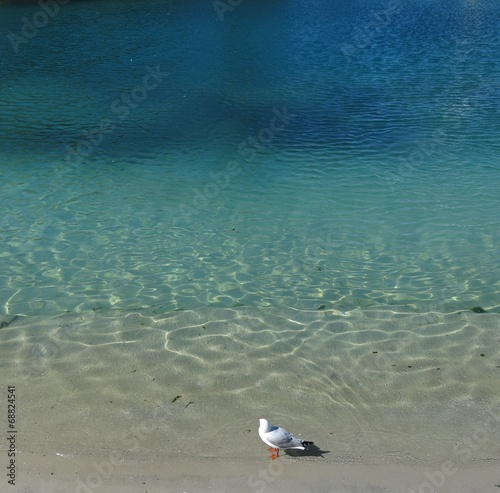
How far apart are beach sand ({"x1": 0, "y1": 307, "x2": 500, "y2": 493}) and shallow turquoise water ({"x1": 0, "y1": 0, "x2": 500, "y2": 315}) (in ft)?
1.86

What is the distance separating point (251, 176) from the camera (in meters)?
9.81

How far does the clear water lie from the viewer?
16.6 ft

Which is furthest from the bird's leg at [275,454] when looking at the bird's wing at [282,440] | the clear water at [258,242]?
the clear water at [258,242]

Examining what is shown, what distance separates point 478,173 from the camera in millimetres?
9742

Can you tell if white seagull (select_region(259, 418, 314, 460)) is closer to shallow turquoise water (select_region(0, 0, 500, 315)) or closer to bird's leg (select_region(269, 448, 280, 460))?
bird's leg (select_region(269, 448, 280, 460))

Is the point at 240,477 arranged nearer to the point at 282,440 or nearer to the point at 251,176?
the point at 282,440

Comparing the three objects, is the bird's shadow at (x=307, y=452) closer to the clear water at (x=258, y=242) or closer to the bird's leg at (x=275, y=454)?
the bird's leg at (x=275, y=454)

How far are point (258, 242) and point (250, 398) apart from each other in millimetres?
3181

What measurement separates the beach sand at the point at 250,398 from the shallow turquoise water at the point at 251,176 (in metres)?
0.57

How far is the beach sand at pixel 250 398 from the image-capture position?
411 cm

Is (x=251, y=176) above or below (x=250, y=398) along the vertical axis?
below

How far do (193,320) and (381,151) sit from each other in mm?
5755

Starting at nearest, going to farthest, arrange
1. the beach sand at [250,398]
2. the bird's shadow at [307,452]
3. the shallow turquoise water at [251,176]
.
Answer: the beach sand at [250,398]
the bird's shadow at [307,452]
the shallow turquoise water at [251,176]

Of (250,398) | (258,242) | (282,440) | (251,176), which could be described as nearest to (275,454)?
(282,440)
